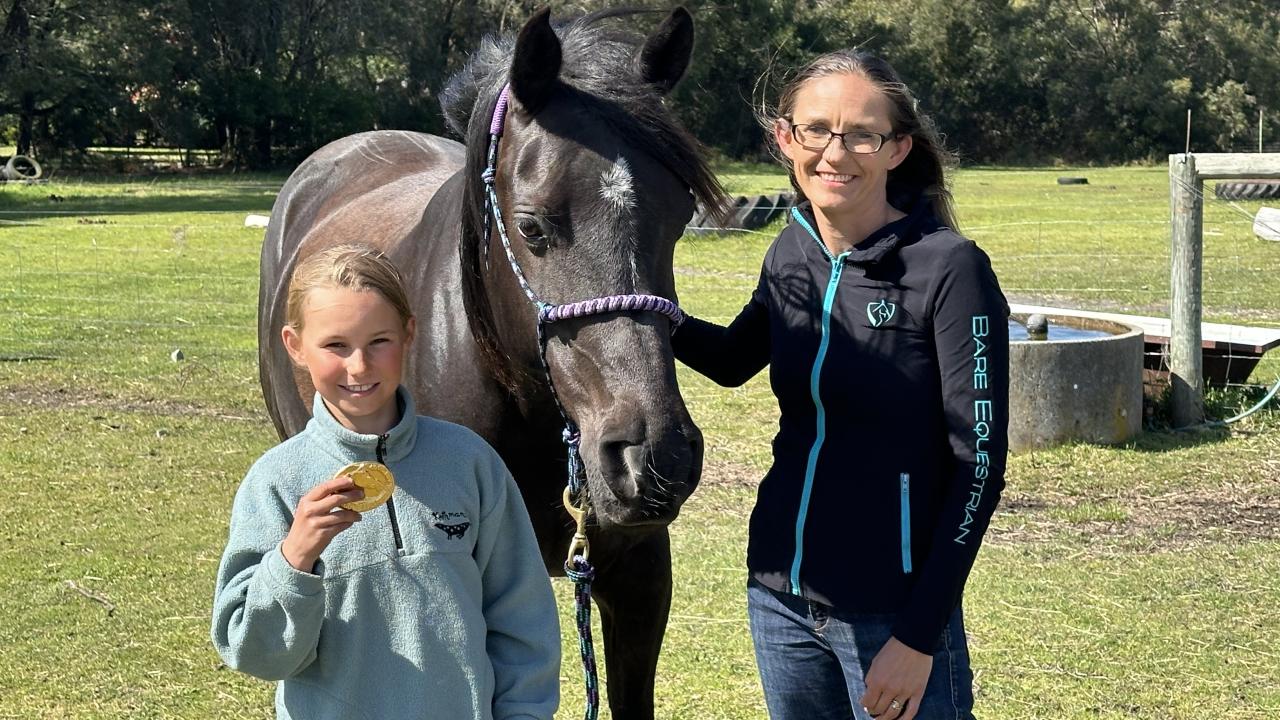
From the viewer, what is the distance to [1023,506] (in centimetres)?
607

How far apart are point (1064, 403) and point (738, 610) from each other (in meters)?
2.84

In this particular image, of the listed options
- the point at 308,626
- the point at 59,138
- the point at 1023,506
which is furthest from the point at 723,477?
the point at 59,138

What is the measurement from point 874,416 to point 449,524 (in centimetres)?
75

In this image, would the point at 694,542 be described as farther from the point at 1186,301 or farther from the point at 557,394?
the point at 1186,301

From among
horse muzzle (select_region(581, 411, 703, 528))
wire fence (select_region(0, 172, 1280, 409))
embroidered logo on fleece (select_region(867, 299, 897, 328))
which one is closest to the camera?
horse muzzle (select_region(581, 411, 703, 528))

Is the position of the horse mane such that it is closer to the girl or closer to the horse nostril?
the horse nostril

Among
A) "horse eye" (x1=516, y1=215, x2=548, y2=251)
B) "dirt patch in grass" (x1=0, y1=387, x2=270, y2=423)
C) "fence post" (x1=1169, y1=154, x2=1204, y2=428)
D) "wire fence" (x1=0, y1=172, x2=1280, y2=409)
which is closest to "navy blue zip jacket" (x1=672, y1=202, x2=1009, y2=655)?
"horse eye" (x1=516, y1=215, x2=548, y2=251)

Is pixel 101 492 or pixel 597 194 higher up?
pixel 597 194

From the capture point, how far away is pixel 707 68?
33.3 metres

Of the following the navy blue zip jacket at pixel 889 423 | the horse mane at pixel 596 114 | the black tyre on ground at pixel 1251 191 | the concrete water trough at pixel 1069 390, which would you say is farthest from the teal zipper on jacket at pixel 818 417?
the black tyre on ground at pixel 1251 191

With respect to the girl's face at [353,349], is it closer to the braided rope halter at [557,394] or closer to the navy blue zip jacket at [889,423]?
the braided rope halter at [557,394]

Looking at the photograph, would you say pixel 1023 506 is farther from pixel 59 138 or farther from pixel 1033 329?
pixel 59 138

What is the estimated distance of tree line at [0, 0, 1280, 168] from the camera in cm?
3152

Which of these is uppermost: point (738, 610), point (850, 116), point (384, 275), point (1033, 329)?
point (850, 116)
